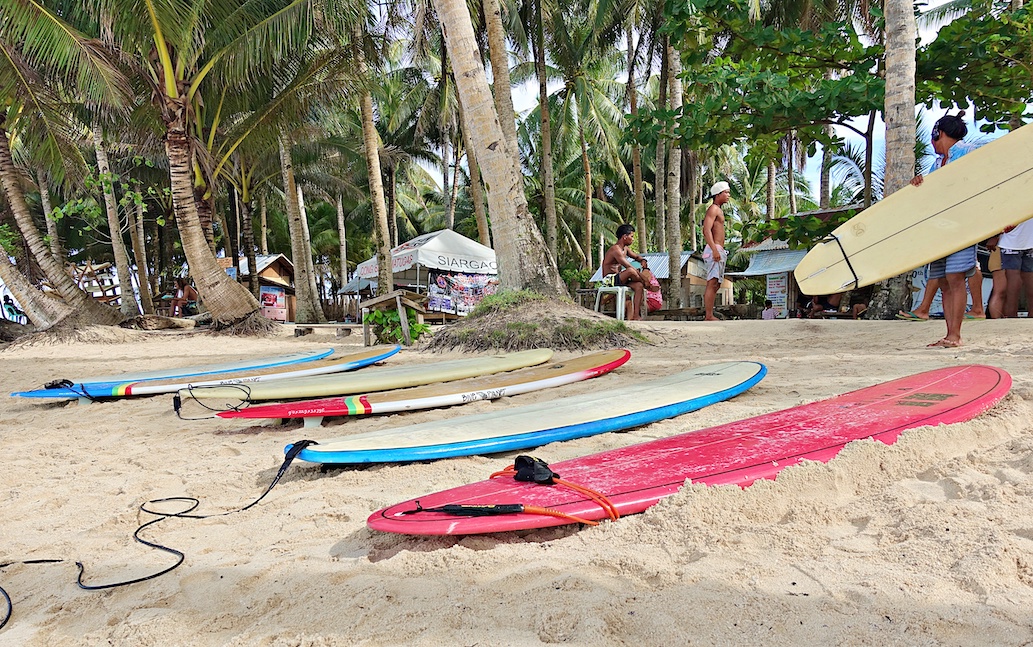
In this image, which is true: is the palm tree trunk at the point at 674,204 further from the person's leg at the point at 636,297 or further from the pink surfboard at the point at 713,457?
the pink surfboard at the point at 713,457

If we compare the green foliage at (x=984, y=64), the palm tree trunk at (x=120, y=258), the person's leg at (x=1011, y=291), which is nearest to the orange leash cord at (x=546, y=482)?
the person's leg at (x=1011, y=291)

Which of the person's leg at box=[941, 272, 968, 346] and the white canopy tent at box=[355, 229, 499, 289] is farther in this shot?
the white canopy tent at box=[355, 229, 499, 289]

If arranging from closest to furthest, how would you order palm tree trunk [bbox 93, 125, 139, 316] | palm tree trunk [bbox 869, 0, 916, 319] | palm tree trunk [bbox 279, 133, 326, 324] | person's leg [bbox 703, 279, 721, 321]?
1. palm tree trunk [bbox 869, 0, 916, 319]
2. person's leg [bbox 703, 279, 721, 321]
3. palm tree trunk [bbox 93, 125, 139, 316]
4. palm tree trunk [bbox 279, 133, 326, 324]

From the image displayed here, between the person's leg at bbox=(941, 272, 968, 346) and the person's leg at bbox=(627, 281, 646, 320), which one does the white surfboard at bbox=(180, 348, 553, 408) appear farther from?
the person's leg at bbox=(627, 281, 646, 320)

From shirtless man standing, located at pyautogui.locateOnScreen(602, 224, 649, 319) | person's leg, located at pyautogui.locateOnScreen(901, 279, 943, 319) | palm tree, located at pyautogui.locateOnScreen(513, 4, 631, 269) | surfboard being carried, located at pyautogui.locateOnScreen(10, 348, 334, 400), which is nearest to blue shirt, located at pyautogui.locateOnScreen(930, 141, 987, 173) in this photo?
person's leg, located at pyautogui.locateOnScreen(901, 279, 943, 319)

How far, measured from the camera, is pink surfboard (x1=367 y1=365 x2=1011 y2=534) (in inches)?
64.1

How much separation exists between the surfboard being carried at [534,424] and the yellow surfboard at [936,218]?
1507mm

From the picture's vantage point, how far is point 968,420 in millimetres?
2279

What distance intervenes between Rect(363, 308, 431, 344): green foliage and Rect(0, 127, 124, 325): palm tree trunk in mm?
5771

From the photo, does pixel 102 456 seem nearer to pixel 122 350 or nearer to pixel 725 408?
pixel 725 408

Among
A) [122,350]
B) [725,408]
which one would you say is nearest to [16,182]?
[122,350]

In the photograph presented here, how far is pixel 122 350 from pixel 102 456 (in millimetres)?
6193

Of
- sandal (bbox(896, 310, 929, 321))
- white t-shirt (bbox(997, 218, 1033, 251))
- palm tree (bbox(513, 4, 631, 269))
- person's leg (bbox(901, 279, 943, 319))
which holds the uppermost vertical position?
palm tree (bbox(513, 4, 631, 269))

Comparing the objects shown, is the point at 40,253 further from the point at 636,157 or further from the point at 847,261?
the point at 636,157
